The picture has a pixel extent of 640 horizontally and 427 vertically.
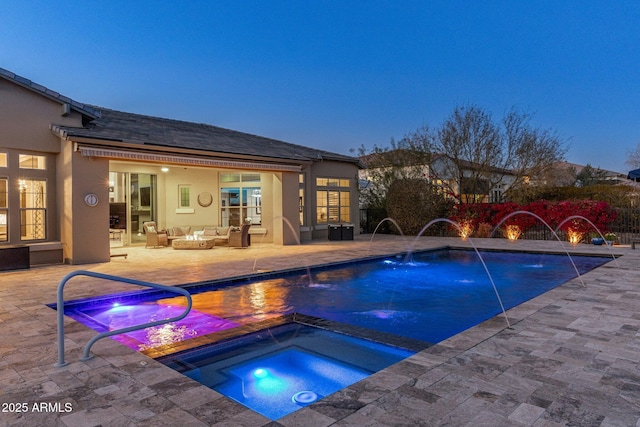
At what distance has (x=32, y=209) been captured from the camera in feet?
37.3

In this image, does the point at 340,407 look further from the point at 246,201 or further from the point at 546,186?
the point at 546,186

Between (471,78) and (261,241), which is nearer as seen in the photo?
(261,241)

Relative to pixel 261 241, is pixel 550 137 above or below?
→ above

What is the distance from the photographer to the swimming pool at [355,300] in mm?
6008

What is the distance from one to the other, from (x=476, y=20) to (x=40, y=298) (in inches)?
1409

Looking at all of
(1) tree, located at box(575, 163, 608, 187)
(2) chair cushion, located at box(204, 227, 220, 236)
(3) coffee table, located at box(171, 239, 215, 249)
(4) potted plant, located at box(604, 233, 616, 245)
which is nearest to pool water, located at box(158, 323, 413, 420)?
(3) coffee table, located at box(171, 239, 215, 249)

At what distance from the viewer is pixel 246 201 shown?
17797 millimetres

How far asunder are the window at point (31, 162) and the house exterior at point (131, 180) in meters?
0.03

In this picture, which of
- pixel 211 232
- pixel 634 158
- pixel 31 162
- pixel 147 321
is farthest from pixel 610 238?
pixel 634 158

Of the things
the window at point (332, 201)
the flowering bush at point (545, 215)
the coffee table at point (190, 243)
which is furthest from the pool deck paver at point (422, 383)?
the window at point (332, 201)

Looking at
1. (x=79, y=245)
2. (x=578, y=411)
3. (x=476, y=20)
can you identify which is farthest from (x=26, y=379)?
(x=476, y=20)

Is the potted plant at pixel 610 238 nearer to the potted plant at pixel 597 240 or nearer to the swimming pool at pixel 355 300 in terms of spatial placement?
the potted plant at pixel 597 240

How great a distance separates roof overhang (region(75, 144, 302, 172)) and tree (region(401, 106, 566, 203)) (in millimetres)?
9413

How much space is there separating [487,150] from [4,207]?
20183 mm
